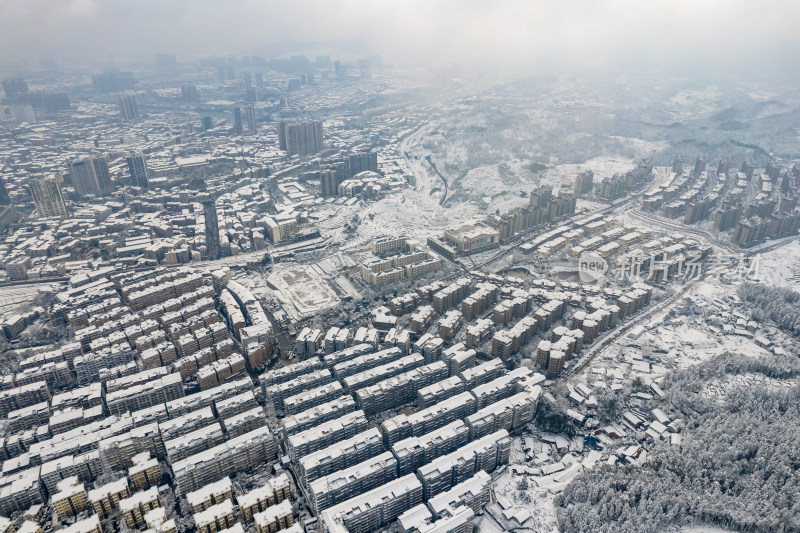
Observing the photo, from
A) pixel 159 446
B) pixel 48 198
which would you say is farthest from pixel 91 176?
pixel 159 446

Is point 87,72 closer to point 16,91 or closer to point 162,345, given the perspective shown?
point 16,91

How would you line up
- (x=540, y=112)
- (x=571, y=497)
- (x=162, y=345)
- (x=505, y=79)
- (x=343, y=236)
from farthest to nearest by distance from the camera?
(x=505, y=79) → (x=540, y=112) → (x=343, y=236) → (x=162, y=345) → (x=571, y=497)

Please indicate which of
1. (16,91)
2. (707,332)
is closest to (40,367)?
(707,332)

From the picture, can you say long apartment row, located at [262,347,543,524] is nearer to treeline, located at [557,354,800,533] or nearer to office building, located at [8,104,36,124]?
treeline, located at [557,354,800,533]

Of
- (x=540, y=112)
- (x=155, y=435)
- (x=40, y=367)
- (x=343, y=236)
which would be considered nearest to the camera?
(x=155, y=435)

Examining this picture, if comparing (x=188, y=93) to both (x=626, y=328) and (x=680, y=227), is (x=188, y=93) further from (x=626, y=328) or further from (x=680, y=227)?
(x=626, y=328)

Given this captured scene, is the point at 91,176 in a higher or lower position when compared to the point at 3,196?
higher

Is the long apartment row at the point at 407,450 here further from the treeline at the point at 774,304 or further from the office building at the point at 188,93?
the office building at the point at 188,93

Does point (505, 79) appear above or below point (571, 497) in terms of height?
above
